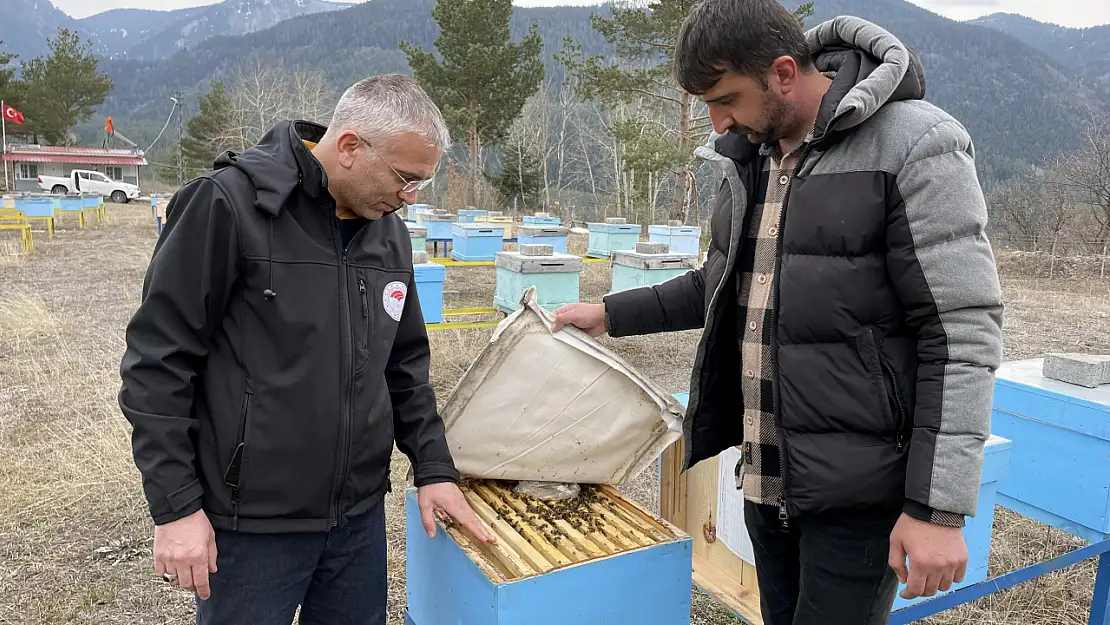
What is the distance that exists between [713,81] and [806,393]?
57 cm

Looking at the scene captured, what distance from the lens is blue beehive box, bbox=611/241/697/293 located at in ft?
21.9

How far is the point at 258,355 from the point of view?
128 cm

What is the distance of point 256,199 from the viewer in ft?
4.17

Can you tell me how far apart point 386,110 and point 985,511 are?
6.20ft

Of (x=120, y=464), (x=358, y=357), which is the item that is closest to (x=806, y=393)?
(x=358, y=357)

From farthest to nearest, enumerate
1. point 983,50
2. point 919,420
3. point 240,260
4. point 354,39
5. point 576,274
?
point 354,39
point 983,50
point 576,274
point 240,260
point 919,420

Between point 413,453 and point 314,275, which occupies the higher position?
point 314,275

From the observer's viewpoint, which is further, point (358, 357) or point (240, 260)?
point (358, 357)

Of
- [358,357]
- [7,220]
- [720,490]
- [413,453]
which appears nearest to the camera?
[358,357]

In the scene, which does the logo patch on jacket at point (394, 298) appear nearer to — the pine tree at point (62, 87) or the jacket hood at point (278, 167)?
the jacket hood at point (278, 167)

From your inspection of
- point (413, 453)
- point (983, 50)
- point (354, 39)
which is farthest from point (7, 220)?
point (354, 39)

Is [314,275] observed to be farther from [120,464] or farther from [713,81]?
[120,464]

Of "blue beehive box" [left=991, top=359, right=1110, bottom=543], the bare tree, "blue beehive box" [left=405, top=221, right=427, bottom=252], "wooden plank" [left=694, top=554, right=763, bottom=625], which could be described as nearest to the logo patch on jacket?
"wooden plank" [left=694, top=554, right=763, bottom=625]

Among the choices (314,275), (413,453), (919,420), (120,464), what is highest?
(314,275)
